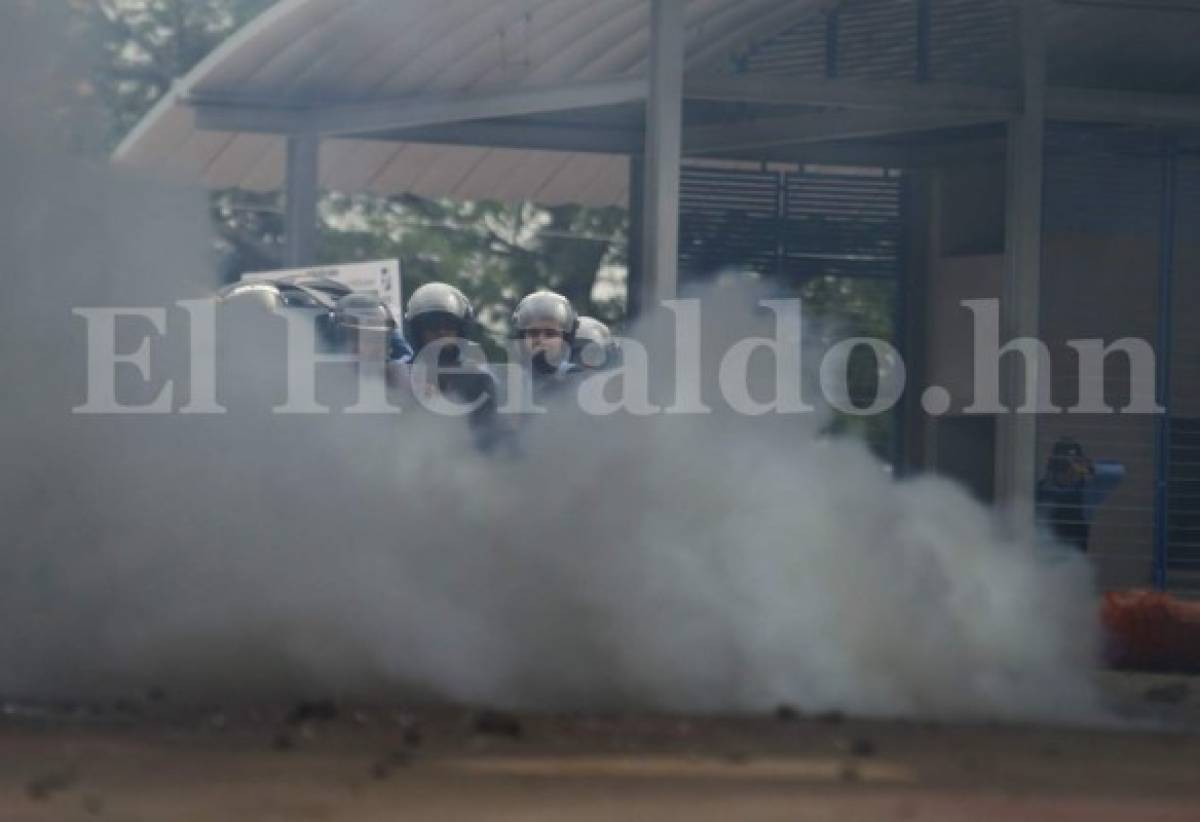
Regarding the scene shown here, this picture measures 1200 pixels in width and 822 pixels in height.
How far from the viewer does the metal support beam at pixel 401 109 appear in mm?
13922

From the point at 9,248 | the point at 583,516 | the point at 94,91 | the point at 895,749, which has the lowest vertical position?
the point at 895,749

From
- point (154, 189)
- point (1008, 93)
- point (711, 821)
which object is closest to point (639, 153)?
point (1008, 93)

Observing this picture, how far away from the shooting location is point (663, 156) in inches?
494

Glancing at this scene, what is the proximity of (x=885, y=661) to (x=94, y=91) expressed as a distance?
4666 millimetres

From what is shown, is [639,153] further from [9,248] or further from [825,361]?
[9,248]

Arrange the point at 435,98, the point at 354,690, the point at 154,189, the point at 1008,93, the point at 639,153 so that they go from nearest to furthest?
1. the point at 354,690
2. the point at 154,189
3. the point at 1008,93
4. the point at 435,98
5. the point at 639,153

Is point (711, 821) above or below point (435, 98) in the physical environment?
below

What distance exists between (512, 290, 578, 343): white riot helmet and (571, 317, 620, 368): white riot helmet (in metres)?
0.10

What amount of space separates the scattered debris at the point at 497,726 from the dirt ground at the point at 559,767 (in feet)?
0.06

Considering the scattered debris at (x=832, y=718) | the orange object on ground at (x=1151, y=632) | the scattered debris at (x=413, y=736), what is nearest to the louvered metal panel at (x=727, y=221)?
the orange object on ground at (x=1151, y=632)

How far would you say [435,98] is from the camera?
16031mm

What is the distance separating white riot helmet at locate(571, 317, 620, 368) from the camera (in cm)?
1355

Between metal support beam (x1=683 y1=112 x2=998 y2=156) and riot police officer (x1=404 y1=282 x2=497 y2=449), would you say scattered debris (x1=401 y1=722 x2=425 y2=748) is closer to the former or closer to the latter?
riot police officer (x1=404 y1=282 x2=497 y2=449)

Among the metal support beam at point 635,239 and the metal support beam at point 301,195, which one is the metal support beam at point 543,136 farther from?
the metal support beam at point 301,195
